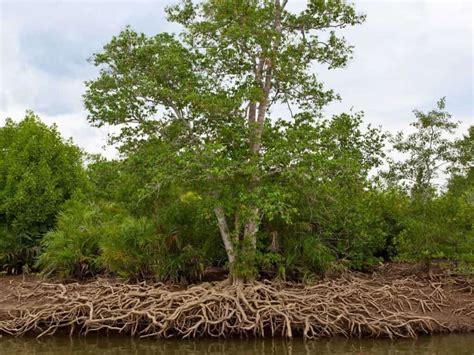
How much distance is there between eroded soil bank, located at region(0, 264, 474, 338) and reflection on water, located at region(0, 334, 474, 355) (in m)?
0.25

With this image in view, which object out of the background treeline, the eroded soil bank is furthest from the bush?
the eroded soil bank

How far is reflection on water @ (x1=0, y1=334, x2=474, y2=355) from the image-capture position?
1165cm

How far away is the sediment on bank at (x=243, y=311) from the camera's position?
1263 centimetres

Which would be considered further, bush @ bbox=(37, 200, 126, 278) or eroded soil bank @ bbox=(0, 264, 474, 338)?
bush @ bbox=(37, 200, 126, 278)

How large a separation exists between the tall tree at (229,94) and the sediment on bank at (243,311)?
54.6 inches

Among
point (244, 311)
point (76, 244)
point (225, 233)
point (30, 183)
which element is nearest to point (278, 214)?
point (225, 233)

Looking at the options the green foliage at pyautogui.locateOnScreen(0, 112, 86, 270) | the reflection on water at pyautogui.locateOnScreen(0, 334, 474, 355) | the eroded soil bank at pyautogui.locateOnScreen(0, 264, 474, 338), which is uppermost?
the green foliage at pyautogui.locateOnScreen(0, 112, 86, 270)

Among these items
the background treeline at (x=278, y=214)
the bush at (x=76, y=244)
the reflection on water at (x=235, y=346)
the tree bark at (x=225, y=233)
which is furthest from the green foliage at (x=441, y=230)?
the bush at (x=76, y=244)

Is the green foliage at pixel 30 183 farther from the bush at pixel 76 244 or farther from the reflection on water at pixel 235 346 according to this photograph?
the reflection on water at pixel 235 346

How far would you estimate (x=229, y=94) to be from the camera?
1434 centimetres

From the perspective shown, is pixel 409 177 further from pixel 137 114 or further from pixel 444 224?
pixel 137 114

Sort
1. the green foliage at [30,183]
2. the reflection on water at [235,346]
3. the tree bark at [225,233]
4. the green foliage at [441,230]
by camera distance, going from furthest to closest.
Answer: the green foliage at [30,183]
the green foliage at [441,230]
the tree bark at [225,233]
the reflection on water at [235,346]

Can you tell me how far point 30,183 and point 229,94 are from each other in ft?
28.2

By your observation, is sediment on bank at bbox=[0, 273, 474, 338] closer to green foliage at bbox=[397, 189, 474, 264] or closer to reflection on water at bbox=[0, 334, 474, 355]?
reflection on water at bbox=[0, 334, 474, 355]
